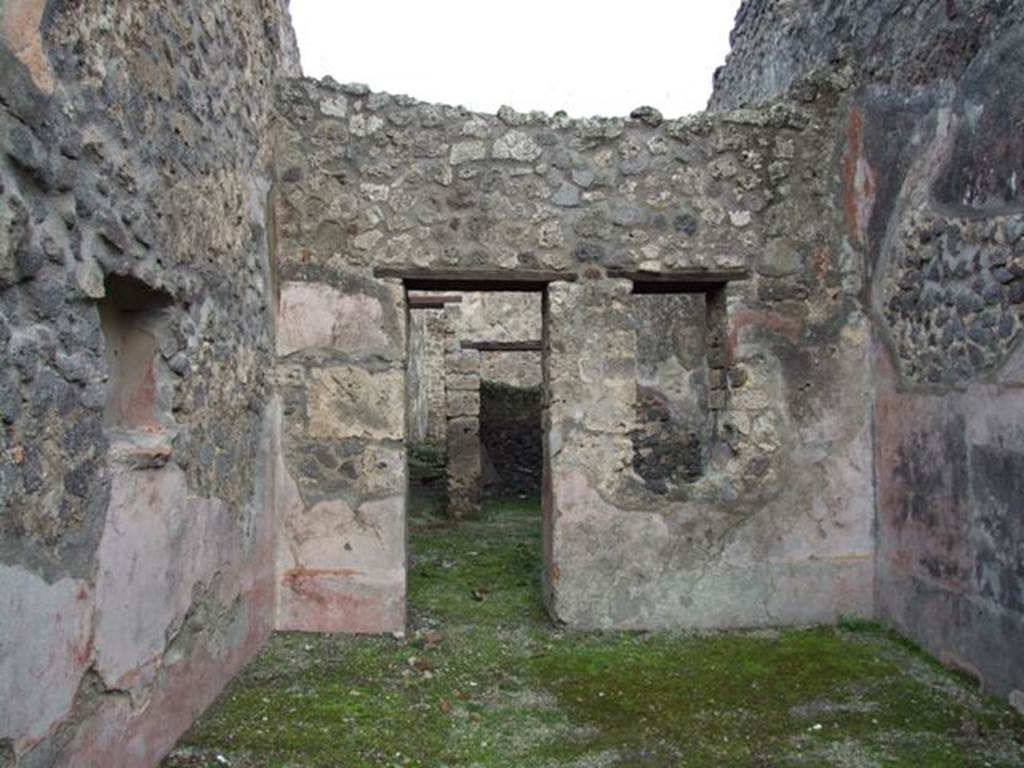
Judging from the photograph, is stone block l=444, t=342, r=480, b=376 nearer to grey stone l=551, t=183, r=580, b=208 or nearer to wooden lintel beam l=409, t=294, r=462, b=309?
wooden lintel beam l=409, t=294, r=462, b=309

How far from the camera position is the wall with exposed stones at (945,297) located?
11.5 feet

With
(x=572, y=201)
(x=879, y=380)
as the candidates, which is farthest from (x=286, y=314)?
(x=879, y=380)

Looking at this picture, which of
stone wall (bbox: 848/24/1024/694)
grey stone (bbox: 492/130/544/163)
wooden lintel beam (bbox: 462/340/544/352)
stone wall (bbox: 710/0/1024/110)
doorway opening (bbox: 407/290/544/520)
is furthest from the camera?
wooden lintel beam (bbox: 462/340/544/352)

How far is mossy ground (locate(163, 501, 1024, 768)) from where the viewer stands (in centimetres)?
305

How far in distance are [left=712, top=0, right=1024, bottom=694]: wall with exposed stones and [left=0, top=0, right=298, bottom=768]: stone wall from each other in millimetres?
3012

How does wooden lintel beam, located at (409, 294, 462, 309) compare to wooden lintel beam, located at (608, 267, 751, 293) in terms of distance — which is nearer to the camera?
wooden lintel beam, located at (608, 267, 751, 293)

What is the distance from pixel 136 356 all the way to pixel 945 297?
329 centimetres

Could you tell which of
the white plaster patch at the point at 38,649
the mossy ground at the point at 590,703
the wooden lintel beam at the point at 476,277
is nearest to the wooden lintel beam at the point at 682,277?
the wooden lintel beam at the point at 476,277

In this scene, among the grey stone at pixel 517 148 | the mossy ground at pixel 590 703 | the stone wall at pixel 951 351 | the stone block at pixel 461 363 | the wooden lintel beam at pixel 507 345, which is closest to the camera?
the mossy ground at pixel 590 703

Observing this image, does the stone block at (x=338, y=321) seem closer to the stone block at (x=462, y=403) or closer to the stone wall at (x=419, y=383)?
the stone block at (x=462, y=403)

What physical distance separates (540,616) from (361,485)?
1.18 metres

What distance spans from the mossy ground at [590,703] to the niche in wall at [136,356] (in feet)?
3.68

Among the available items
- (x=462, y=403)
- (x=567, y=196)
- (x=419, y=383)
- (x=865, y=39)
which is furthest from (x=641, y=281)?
(x=419, y=383)

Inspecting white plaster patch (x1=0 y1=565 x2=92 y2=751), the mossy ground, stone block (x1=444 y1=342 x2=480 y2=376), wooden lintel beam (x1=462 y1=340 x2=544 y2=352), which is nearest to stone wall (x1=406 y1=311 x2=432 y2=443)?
wooden lintel beam (x1=462 y1=340 x2=544 y2=352)
